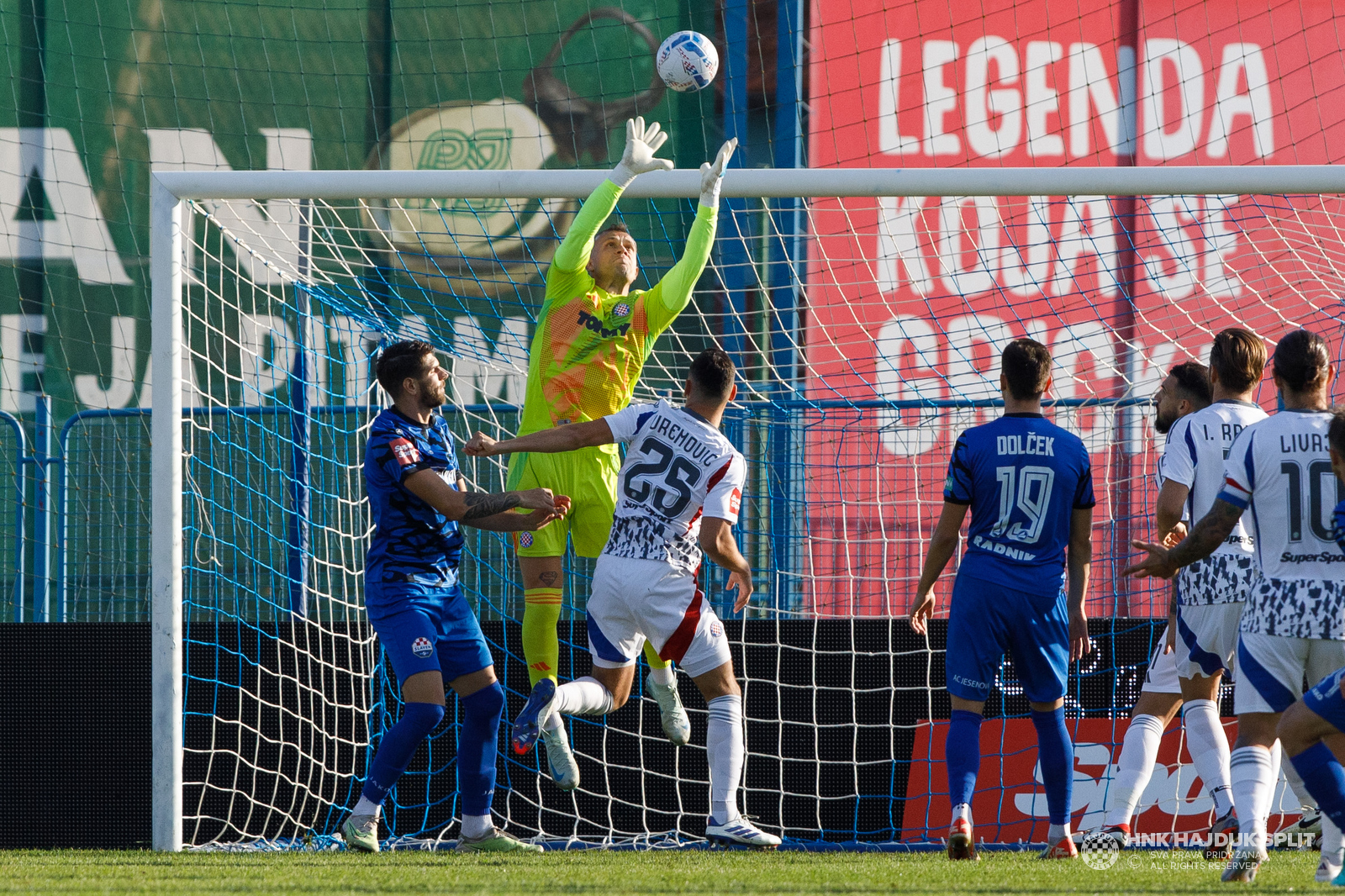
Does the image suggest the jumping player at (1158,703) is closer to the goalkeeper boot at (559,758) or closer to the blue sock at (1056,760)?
the blue sock at (1056,760)

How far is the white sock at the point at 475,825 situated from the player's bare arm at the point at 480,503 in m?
1.16

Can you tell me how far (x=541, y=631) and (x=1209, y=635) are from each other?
2564 mm

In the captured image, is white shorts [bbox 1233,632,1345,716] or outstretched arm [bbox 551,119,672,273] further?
outstretched arm [bbox 551,119,672,273]

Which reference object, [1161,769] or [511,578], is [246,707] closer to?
[511,578]

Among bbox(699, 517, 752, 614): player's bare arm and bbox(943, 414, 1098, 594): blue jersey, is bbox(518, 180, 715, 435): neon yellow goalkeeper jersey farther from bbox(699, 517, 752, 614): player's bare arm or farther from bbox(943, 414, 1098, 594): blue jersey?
bbox(943, 414, 1098, 594): blue jersey

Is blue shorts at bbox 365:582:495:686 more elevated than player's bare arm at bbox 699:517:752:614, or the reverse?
player's bare arm at bbox 699:517:752:614

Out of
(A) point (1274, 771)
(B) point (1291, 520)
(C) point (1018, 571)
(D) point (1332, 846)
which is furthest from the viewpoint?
(C) point (1018, 571)

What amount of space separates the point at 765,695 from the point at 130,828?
302cm

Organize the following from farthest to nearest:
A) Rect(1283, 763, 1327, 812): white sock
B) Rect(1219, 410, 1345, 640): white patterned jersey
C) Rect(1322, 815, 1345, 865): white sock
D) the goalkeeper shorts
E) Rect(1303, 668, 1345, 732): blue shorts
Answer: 1. the goalkeeper shorts
2. Rect(1283, 763, 1327, 812): white sock
3. Rect(1219, 410, 1345, 640): white patterned jersey
4. Rect(1322, 815, 1345, 865): white sock
5. Rect(1303, 668, 1345, 732): blue shorts

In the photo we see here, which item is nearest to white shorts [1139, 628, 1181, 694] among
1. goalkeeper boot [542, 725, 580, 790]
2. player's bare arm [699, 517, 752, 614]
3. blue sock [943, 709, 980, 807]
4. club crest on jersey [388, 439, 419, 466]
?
blue sock [943, 709, 980, 807]

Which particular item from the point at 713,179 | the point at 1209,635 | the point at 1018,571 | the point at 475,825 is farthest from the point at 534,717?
the point at 1209,635

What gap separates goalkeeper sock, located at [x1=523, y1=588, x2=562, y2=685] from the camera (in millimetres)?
5430

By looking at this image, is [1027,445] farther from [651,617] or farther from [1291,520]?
[651,617]

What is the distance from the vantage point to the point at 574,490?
553 cm
